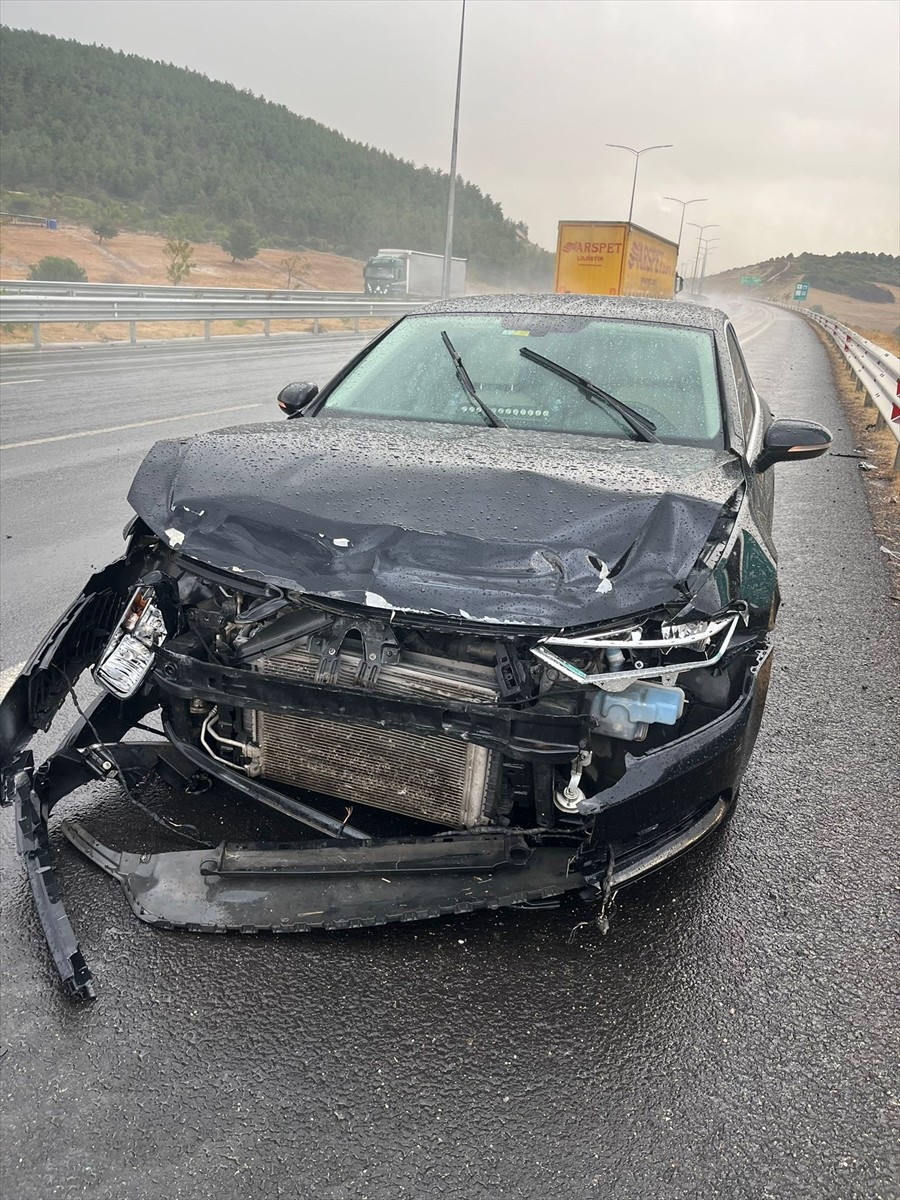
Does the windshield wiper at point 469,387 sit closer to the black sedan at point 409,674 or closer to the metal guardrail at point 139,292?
the black sedan at point 409,674

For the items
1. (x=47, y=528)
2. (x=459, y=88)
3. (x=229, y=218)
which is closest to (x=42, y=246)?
(x=459, y=88)

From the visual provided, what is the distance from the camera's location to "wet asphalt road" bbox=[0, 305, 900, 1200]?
1942 millimetres

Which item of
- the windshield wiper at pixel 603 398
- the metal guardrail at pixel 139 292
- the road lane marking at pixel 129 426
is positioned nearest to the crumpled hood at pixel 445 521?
the windshield wiper at pixel 603 398

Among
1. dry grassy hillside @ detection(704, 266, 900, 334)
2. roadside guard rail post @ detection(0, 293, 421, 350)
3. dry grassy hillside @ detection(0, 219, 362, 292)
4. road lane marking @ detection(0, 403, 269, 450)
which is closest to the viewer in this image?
road lane marking @ detection(0, 403, 269, 450)

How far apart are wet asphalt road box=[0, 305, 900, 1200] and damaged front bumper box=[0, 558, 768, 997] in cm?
11

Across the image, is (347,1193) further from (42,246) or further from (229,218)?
(229,218)

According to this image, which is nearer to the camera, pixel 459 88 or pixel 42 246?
pixel 459 88

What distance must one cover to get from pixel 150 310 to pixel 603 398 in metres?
18.5

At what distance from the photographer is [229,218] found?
67.1 m

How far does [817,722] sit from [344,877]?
241 cm

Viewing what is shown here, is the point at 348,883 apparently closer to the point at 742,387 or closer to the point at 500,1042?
the point at 500,1042

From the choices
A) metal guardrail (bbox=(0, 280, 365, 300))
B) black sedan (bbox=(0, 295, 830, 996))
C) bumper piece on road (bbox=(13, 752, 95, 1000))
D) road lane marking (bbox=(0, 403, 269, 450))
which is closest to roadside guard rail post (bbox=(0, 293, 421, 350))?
metal guardrail (bbox=(0, 280, 365, 300))

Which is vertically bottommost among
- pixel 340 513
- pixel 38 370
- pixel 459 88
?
pixel 38 370

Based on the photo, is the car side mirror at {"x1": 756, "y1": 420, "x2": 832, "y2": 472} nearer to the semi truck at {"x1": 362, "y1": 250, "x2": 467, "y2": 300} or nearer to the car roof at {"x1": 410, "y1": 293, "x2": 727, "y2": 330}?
the car roof at {"x1": 410, "y1": 293, "x2": 727, "y2": 330}
